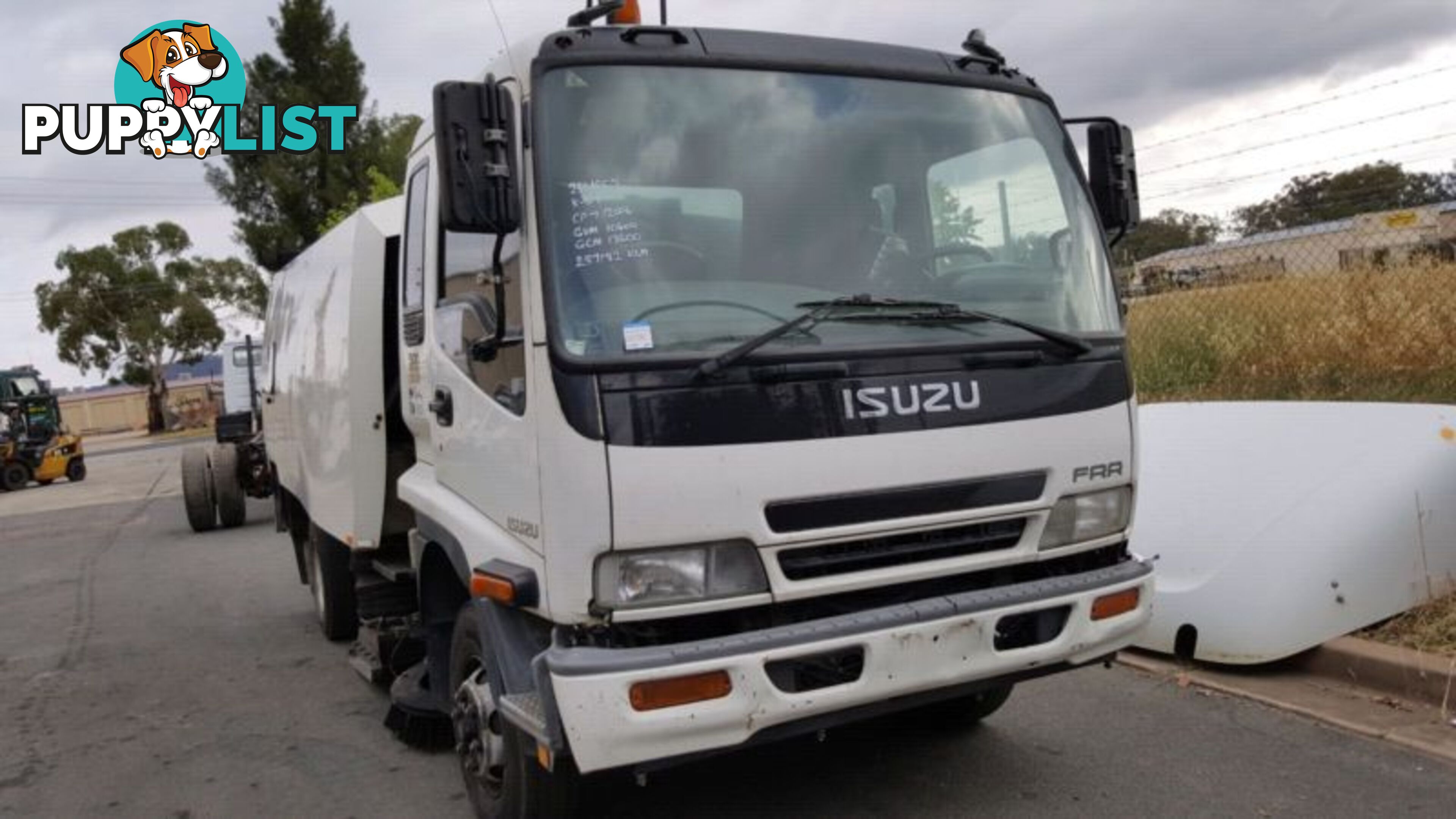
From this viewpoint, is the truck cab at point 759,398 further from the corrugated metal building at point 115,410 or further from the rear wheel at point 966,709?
the corrugated metal building at point 115,410

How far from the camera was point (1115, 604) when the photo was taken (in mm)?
3568

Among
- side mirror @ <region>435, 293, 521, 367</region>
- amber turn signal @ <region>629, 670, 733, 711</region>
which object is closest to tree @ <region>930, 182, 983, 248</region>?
side mirror @ <region>435, 293, 521, 367</region>

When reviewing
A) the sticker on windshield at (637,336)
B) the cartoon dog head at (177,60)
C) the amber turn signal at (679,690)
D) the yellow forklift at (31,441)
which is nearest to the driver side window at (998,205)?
the sticker on windshield at (637,336)

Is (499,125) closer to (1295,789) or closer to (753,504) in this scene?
(753,504)

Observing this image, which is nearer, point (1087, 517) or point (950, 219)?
point (1087, 517)

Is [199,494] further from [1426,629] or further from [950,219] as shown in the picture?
[1426,629]

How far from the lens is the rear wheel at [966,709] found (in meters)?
4.47

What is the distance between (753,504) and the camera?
305cm

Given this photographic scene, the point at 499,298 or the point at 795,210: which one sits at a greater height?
the point at 795,210

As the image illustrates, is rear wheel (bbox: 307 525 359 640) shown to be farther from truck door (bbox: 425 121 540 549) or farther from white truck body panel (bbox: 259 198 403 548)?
truck door (bbox: 425 121 540 549)

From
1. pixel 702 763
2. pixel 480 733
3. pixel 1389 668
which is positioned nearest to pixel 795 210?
pixel 480 733

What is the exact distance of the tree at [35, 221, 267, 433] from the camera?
180 ft

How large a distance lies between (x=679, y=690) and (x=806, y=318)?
109 centimetres

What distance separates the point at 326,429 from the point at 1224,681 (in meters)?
4.48
